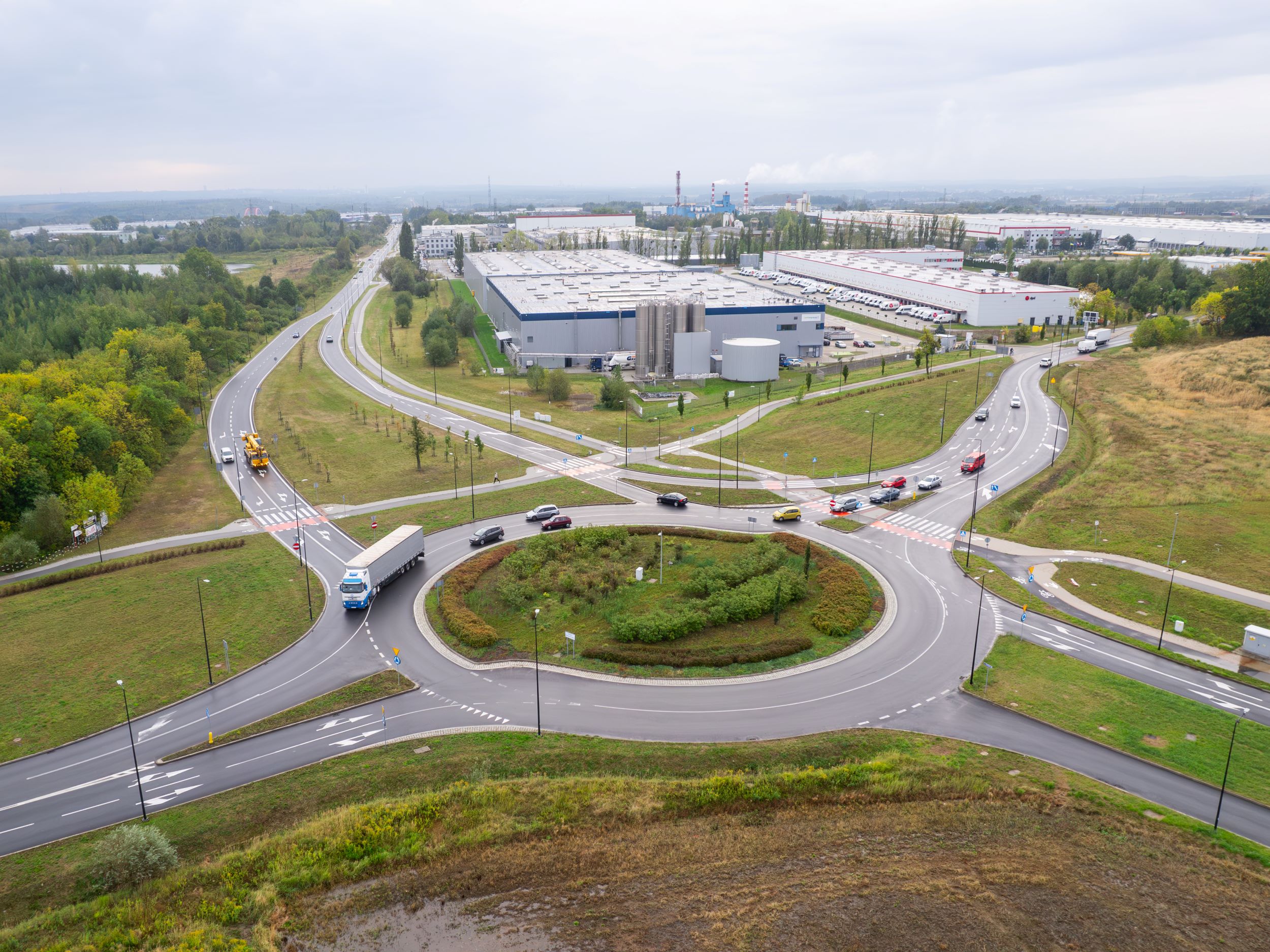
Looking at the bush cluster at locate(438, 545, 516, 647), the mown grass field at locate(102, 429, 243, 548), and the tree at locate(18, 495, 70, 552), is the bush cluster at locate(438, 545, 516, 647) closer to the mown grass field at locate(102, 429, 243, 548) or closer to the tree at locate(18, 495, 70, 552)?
the mown grass field at locate(102, 429, 243, 548)

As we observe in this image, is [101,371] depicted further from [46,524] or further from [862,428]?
[862,428]

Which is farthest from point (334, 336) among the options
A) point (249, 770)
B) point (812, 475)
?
point (249, 770)

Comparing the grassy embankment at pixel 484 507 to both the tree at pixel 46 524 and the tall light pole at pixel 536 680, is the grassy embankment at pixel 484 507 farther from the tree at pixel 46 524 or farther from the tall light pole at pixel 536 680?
the tree at pixel 46 524

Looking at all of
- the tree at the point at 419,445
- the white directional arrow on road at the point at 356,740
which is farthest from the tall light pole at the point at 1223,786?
the tree at the point at 419,445

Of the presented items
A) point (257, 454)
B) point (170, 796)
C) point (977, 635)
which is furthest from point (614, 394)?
point (170, 796)

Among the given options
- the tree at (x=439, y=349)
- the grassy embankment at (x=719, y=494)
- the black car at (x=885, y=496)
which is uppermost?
the tree at (x=439, y=349)

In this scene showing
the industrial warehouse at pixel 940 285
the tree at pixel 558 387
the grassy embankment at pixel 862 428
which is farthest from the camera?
the industrial warehouse at pixel 940 285
